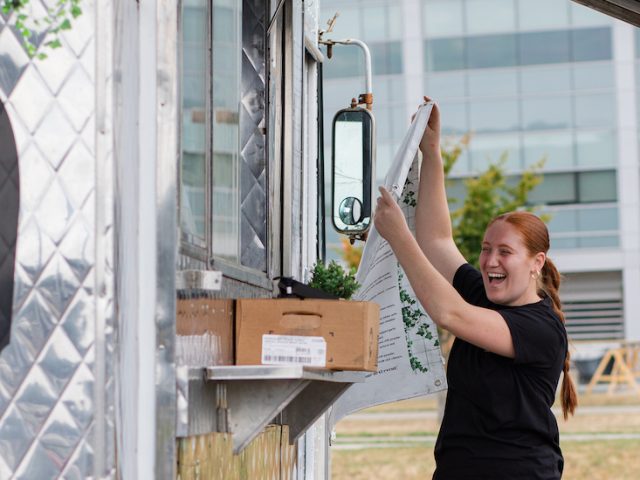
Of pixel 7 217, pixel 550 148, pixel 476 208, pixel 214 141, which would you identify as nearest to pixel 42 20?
pixel 7 217

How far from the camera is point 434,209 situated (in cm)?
493

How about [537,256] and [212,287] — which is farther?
[537,256]

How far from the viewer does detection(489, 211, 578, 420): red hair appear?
4344 mm

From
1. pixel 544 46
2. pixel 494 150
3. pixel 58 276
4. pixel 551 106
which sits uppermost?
pixel 544 46

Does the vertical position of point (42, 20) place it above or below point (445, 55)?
below

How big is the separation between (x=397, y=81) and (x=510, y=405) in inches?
1145

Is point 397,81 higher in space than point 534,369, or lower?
higher

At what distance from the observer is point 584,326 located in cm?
3203

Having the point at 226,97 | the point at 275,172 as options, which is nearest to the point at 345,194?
the point at 275,172

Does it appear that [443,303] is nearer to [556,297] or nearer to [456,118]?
[556,297]

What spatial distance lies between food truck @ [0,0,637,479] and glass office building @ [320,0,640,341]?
28112 millimetres

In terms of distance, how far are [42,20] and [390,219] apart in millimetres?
1809

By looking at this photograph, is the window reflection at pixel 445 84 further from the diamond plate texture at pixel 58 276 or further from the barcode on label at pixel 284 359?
the diamond plate texture at pixel 58 276

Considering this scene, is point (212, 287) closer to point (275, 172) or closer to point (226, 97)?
point (226, 97)
